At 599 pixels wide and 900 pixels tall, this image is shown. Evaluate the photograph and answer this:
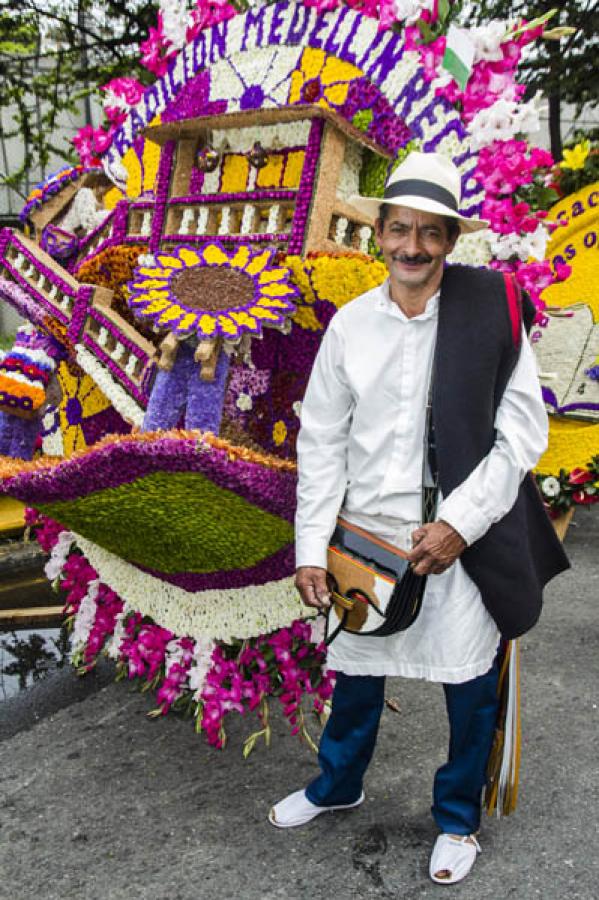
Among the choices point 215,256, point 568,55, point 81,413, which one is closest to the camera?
point 215,256

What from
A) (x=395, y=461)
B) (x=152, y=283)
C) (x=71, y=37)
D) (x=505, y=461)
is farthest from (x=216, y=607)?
(x=71, y=37)

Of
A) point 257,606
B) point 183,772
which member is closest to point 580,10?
point 257,606

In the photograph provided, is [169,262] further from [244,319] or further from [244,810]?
[244,810]

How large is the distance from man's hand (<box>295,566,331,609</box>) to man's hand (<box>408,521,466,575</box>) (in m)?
0.26

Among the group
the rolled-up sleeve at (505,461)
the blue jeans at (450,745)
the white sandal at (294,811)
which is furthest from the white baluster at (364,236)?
the white sandal at (294,811)

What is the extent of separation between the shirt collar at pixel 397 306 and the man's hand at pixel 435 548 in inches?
19.8

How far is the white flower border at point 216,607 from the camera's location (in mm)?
2635

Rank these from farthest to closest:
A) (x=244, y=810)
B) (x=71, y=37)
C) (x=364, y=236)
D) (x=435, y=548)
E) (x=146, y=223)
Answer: (x=71, y=37)
(x=146, y=223)
(x=364, y=236)
(x=244, y=810)
(x=435, y=548)

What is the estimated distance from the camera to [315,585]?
2107 millimetres

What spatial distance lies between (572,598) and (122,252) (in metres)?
2.94

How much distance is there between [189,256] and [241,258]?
0.55 ft

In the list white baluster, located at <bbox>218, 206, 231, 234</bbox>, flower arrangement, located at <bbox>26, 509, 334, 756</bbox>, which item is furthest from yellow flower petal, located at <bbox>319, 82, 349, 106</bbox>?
flower arrangement, located at <bbox>26, 509, 334, 756</bbox>

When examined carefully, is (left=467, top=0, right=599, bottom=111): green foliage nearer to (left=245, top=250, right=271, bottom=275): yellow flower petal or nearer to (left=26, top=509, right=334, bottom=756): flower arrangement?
(left=245, top=250, right=271, bottom=275): yellow flower petal

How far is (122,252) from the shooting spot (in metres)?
2.88
